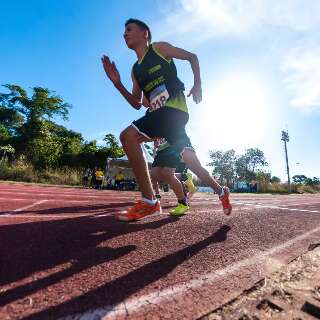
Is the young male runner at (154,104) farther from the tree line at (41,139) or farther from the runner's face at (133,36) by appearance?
the tree line at (41,139)

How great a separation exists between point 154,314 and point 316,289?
84 cm

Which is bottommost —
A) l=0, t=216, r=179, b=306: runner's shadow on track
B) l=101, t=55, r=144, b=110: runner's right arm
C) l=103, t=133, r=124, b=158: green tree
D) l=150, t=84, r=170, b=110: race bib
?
l=0, t=216, r=179, b=306: runner's shadow on track

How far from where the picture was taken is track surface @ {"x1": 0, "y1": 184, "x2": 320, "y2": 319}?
1291 millimetres

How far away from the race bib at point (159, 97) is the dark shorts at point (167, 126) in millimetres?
120

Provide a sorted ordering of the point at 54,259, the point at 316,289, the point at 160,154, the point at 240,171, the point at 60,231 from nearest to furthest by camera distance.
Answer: the point at 316,289, the point at 54,259, the point at 60,231, the point at 160,154, the point at 240,171

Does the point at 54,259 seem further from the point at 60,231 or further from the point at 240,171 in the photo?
the point at 240,171

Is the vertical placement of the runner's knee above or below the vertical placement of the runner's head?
below

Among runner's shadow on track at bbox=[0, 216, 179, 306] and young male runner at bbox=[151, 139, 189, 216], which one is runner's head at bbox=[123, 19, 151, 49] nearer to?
young male runner at bbox=[151, 139, 189, 216]

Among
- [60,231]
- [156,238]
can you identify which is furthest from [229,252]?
[60,231]

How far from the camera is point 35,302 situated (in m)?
1.27

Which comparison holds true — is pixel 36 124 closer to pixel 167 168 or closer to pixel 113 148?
pixel 113 148

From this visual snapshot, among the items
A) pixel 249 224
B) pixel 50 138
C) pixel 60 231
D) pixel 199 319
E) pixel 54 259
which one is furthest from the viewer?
pixel 50 138

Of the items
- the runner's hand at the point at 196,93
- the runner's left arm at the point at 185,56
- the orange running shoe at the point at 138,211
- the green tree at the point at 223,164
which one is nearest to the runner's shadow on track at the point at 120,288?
the orange running shoe at the point at 138,211

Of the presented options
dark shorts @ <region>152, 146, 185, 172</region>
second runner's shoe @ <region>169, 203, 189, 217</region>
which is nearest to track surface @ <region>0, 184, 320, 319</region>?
second runner's shoe @ <region>169, 203, 189, 217</region>
